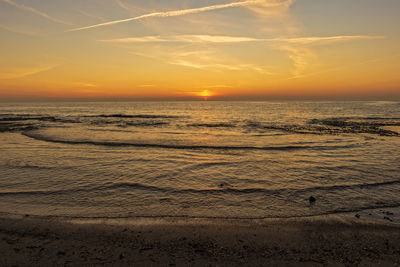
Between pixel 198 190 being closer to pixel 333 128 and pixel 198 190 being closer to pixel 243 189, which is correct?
pixel 243 189

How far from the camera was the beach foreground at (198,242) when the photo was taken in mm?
4484

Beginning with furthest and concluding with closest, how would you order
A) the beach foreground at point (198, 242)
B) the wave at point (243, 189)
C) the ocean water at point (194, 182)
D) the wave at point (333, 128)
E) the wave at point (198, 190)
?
the wave at point (333, 128)
the wave at point (243, 189)
the wave at point (198, 190)
the ocean water at point (194, 182)
the beach foreground at point (198, 242)

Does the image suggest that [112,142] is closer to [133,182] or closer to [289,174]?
[133,182]

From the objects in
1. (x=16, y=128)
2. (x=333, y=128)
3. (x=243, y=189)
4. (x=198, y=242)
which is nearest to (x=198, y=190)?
(x=243, y=189)

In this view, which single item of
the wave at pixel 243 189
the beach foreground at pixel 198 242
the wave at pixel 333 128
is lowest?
the wave at pixel 243 189

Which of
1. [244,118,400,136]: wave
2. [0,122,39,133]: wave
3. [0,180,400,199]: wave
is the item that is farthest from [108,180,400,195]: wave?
[0,122,39,133]: wave

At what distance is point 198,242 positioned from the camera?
16.9 ft

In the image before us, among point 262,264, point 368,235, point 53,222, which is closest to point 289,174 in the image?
point 368,235

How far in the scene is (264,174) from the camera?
10672 mm

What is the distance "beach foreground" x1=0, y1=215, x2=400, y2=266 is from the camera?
4484 millimetres

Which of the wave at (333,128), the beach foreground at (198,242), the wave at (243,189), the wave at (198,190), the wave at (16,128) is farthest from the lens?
the wave at (16,128)

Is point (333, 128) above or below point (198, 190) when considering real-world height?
above

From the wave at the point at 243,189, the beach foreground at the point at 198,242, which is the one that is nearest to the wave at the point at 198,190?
the wave at the point at 243,189

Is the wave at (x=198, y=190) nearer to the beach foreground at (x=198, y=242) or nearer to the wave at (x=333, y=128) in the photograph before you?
the beach foreground at (x=198, y=242)
